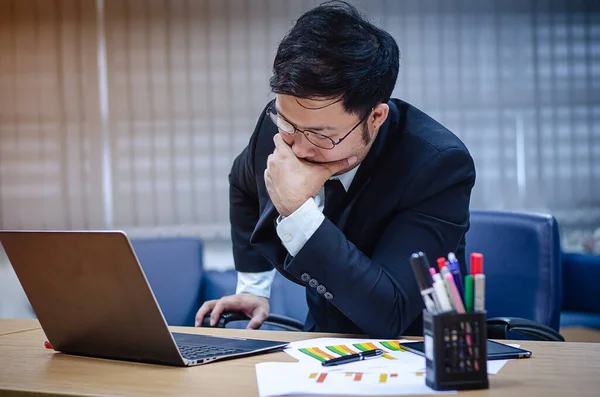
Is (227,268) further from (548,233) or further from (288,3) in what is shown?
(548,233)

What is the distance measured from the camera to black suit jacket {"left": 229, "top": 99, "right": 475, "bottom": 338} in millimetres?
1367

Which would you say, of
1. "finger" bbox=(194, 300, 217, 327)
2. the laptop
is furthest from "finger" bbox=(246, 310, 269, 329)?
the laptop

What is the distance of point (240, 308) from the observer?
6.23 feet

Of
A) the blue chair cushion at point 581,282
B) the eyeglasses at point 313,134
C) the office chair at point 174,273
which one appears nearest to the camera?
the eyeglasses at point 313,134

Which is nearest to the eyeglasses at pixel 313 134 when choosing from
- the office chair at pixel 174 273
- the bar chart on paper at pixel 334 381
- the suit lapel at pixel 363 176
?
the suit lapel at pixel 363 176

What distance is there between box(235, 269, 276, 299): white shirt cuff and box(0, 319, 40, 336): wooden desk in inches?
22.9

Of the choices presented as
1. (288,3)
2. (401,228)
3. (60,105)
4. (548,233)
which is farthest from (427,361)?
(60,105)

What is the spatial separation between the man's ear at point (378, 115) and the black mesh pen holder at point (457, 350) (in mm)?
721

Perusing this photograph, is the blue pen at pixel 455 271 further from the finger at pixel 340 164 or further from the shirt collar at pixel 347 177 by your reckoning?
the shirt collar at pixel 347 177

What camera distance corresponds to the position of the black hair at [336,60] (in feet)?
4.68

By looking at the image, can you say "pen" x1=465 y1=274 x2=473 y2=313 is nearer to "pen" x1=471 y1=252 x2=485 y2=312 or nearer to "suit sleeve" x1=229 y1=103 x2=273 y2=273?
"pen" x1=471 y1=252 x2=485 y2=312

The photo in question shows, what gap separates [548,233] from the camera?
1976 mm

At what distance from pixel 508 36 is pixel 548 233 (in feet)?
6.07

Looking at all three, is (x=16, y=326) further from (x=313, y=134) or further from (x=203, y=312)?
(x=313, y=134)
